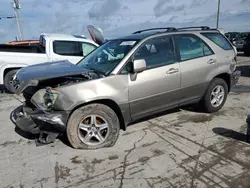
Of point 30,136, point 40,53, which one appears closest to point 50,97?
point 30,136

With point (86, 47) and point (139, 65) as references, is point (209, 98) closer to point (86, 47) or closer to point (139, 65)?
point (139, 65)

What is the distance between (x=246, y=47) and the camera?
15055 millimetres

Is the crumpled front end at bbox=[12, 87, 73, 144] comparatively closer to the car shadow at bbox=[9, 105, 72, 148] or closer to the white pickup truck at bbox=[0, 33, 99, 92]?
the car shadow at bbox=[9, 105, 72, 148]

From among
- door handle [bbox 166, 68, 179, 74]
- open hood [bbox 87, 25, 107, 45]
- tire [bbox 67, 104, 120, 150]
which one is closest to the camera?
tire [bbox 67, 104, 120, 150]

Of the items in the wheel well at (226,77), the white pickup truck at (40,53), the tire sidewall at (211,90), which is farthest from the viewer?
the white pickup truck at (40,53)

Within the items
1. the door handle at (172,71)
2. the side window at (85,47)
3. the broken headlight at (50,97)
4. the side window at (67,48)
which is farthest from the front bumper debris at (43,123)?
the side window at (85,47)

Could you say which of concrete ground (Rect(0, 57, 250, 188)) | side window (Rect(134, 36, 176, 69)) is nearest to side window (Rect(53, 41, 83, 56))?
concrete ground (Rect(0, 57, 250, 188))

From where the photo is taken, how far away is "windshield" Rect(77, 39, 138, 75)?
3.76 meters

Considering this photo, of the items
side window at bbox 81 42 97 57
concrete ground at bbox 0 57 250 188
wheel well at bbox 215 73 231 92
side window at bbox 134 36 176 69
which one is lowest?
concrete ground at bbox 0 57 250 188

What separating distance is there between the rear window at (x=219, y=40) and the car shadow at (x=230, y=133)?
1827 millimetres

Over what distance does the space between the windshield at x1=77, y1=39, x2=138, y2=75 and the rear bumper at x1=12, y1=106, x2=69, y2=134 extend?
987 mm

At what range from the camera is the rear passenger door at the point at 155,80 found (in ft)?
12.3

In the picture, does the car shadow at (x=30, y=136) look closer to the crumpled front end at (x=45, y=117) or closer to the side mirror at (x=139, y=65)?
the crumpled front end at (x=45, y=117)

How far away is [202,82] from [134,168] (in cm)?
237
